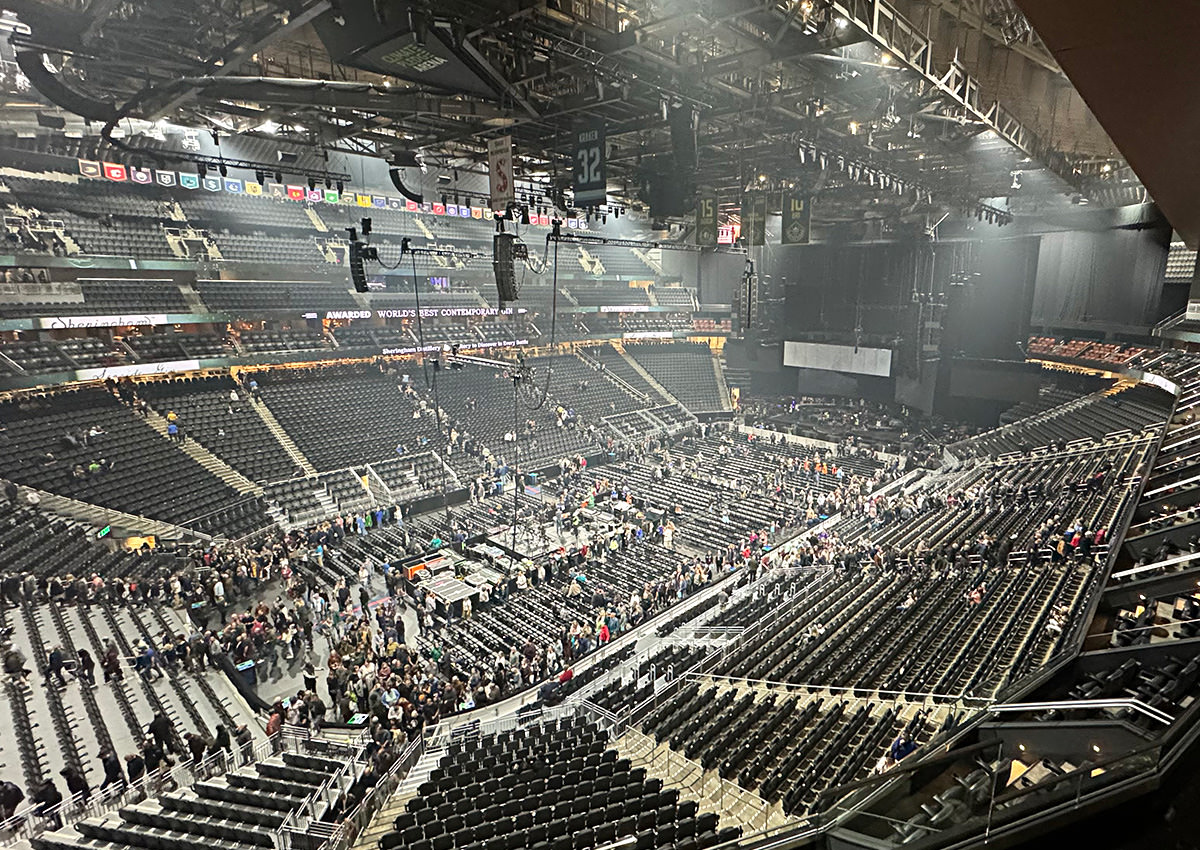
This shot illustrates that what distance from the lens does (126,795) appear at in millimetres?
7938

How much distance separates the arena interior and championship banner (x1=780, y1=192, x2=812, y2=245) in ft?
0.39

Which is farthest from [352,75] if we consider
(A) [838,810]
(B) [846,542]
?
(B) [846,542]

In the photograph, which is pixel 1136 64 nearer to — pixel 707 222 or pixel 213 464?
pixel 707 222

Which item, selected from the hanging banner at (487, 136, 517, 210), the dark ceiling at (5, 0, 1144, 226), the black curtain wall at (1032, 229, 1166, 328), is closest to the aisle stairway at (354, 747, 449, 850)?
the hanging banner at (487, 136, 517, 210)

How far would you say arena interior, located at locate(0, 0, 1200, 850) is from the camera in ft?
22.8

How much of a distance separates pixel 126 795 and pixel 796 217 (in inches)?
622

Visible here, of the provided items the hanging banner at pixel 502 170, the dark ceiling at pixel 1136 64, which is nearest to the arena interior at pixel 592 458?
the dark ceiling at pixel 1136 64

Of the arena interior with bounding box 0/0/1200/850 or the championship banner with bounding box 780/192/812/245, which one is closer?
the arena interior with bounding box 0/0/1200/850

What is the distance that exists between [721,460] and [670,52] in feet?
61.1

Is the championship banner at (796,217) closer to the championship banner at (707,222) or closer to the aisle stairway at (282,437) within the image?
the championship banner at (707,222)

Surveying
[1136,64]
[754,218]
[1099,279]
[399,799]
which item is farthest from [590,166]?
[1099,279]

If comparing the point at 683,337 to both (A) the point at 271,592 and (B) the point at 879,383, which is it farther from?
(A) the point at 271,592

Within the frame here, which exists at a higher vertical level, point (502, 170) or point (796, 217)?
point (796, 217)

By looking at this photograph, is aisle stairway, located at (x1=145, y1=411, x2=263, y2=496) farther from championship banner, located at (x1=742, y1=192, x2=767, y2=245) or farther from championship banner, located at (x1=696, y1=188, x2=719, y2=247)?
championship banner, located at (x1=742, y1=192, x2=767, y2=245)
